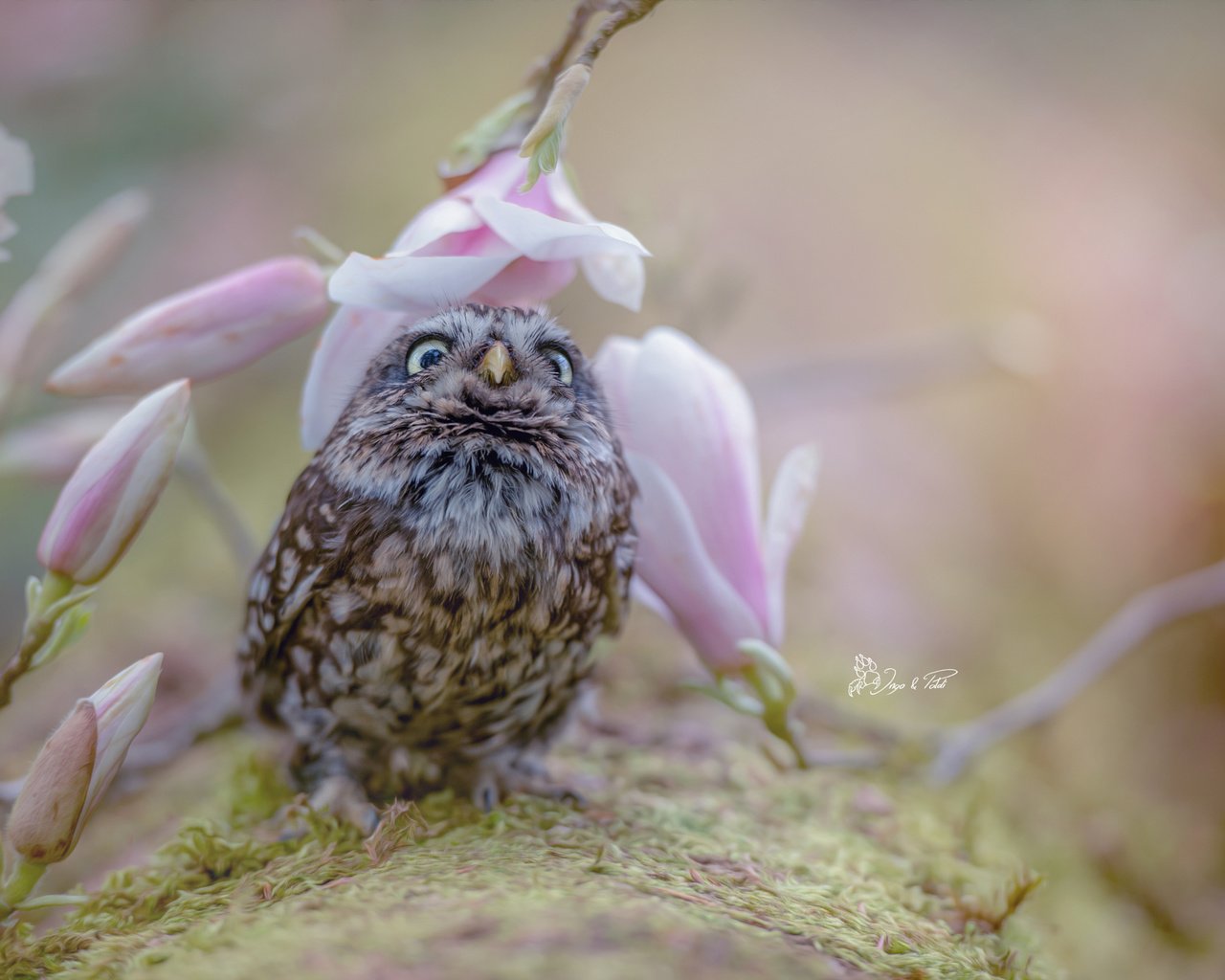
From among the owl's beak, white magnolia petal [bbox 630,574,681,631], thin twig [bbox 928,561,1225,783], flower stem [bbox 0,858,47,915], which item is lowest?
thin twig [bbox 928,561,1225,783]

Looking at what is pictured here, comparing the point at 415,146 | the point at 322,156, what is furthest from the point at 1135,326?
the point at 322,156

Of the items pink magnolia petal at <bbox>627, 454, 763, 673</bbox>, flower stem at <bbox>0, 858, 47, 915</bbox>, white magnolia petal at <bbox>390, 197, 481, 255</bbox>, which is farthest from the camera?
pink magnolia petal at <bbox>627, 454, 763, 673</bbox>

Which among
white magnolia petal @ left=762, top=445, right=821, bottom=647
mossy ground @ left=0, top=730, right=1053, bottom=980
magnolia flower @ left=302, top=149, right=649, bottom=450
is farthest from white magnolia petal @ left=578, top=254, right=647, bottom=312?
mossy ground @ left=0, top=730, right=1053, bottom=980

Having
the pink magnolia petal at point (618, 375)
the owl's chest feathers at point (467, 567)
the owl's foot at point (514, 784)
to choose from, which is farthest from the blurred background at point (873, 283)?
the owl's chest feathers at point (467, 567)

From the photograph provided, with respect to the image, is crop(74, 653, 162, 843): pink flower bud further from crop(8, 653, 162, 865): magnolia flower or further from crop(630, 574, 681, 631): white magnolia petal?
crop(630, 574, 681, 631): white magnolia petal

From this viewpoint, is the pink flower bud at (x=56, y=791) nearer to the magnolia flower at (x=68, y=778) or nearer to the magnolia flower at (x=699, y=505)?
the magnolia flower at (x=68, y=778)

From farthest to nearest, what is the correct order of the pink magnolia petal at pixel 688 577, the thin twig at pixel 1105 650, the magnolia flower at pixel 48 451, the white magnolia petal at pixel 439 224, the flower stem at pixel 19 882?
the thin twig at pixel 1105 650
the magnolia flower at pixel 48 451
the pink magnolia petal at pixel 688 577
the white magnolia petal at pixel 439 224
the flower stem at pixel 19 882

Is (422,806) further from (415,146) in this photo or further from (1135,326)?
(415,146)
